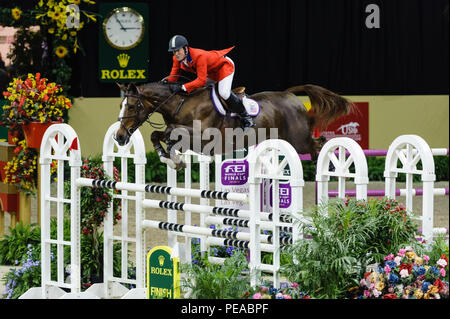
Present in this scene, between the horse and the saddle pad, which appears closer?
the horse

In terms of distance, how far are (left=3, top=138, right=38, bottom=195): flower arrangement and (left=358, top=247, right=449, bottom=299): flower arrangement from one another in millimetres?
4642

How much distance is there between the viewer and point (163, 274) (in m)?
4.68

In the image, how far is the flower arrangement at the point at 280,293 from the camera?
4434mm

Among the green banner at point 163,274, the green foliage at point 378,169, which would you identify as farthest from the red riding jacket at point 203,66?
the green foliage at point 378,169

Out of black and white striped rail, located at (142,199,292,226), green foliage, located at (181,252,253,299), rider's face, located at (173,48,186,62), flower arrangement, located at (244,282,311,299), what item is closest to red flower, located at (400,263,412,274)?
flower arrangement, located at (244,282,311,299)

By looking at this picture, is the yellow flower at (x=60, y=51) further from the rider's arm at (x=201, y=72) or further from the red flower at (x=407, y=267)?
the red flower at (x=407, y=267)

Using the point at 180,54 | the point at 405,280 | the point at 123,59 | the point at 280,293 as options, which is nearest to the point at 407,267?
the point at 405,280

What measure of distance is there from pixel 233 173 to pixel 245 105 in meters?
0.59

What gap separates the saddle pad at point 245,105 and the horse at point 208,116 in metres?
0.04

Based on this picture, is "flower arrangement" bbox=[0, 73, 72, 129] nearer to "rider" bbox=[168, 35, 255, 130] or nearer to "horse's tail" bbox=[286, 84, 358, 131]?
"rider" bbox=[168, 35, 255, 130]

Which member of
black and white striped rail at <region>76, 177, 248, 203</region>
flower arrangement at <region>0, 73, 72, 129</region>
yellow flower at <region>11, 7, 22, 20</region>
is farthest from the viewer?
yellow flower at <region>11, 7, 22, 20</region>

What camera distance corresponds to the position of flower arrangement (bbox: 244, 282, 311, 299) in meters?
4.43

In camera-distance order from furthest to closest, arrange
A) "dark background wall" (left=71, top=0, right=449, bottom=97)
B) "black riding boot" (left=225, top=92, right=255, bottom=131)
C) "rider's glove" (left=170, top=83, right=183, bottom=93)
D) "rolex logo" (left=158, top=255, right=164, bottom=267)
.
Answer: "dark background wall" (left=71, top=0, right=449, bottom=97), "black riding boot" (left=225, top=92, right=255, bottom=131), "rider's glove" (left=170, top=83, right=183, bottom=93), "rolex logo" (left=158, top=255, right=164, bottom=267)

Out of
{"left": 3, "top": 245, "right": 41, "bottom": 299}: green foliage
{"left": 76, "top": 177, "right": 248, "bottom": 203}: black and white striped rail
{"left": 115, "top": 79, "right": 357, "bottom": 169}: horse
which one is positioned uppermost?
{"left": 115, "top": 79, "right": 357, "bottom": 169}: horse
